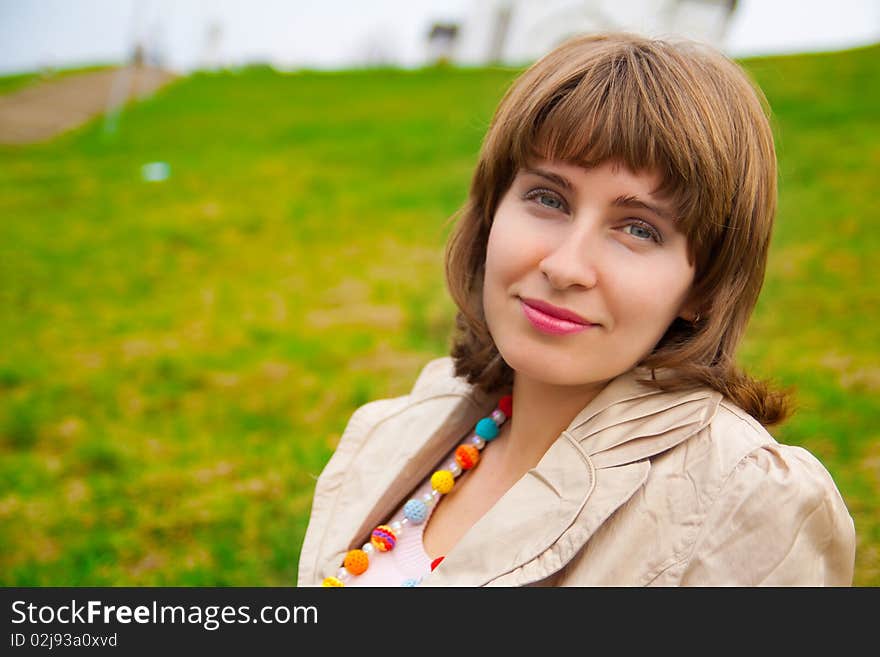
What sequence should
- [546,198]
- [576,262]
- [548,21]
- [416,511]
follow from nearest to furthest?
[576,262] < [546,198] < [416,511] < [548,21]

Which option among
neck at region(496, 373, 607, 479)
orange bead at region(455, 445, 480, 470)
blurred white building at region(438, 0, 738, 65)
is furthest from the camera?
blurred white building at region(438, 0, 738, 65)

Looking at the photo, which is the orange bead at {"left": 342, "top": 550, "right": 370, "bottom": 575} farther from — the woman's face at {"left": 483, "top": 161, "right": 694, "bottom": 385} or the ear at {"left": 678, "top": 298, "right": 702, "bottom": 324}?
the ear at {"left": 678, "top": 298, "right": 702, "bottom": 324}

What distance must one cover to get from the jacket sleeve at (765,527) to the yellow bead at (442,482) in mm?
672

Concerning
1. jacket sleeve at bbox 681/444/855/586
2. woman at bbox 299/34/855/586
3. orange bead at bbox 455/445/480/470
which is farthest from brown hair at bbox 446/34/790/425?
orange bead at bbox 455/445/480/470

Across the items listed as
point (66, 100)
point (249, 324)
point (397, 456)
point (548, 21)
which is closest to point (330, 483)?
point (397, 456)

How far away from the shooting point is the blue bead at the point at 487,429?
6.24 feet

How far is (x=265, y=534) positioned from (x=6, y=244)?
6250 millimetres

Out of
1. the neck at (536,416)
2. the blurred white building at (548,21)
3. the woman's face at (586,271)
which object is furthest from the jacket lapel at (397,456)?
the blurred white building at (548,21)

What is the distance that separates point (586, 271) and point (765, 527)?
520 millimetres

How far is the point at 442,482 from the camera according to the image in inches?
72.0

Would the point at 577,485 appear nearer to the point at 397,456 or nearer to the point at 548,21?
the point at 397,456

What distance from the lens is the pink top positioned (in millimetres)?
1686

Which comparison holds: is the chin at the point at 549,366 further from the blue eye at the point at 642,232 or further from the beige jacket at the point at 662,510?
the blue eye at the point at 642,232

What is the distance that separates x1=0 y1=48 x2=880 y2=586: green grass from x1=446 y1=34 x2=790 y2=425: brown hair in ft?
1.37
